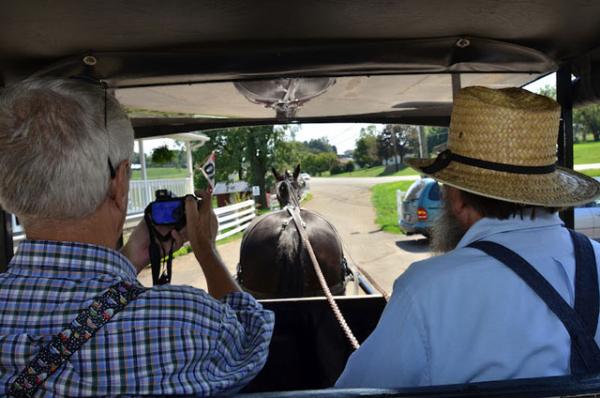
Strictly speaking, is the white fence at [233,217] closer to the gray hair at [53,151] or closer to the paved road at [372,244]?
the paved road at [372,244]

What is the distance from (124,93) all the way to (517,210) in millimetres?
2153

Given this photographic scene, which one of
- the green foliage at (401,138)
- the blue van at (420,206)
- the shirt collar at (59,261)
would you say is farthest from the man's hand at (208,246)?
the green foliage at (401,138)

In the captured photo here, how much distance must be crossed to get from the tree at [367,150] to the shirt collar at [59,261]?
41.1 metres

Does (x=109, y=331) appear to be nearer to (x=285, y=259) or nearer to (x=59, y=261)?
(x=59, y=261)

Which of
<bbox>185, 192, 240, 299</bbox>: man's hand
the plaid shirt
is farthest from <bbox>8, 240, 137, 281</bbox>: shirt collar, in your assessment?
<bbox>185, 192, 240, 299</bbox>: man's hand

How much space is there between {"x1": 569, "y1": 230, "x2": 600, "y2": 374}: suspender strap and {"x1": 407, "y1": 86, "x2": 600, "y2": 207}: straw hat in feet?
0.62

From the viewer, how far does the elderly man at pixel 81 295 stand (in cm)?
100

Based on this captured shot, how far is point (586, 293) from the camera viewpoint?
129 cm

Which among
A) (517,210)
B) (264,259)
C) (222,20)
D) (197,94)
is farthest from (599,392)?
(264,259)

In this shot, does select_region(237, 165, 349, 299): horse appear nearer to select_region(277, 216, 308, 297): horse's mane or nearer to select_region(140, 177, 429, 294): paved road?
select_region(277, 216, 308, 297): horse's mane

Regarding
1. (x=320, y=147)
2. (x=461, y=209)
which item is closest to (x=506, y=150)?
Result: (x=461, y=209)

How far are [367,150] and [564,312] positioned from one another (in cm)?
4702

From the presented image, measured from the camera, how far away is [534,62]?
2350 mm

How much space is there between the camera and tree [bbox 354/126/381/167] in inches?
1721
